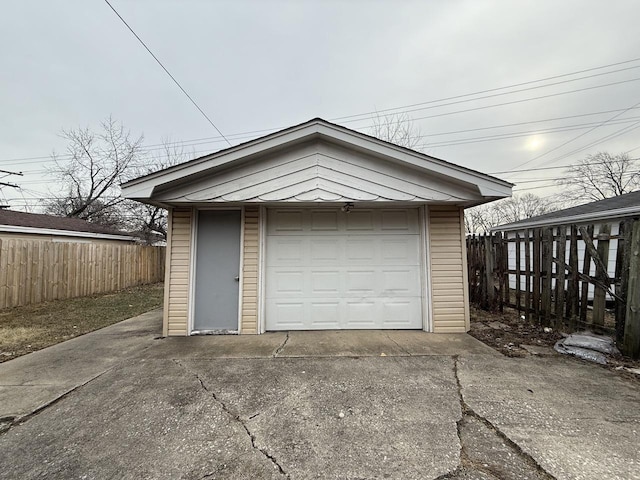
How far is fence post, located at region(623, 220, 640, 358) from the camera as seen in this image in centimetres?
370

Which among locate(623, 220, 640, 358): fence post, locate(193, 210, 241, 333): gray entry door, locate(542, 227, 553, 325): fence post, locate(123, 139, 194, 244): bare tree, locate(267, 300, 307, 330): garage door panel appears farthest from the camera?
locate(123, 139, 194, 244): bare tree

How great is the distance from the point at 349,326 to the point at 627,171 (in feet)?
95.7

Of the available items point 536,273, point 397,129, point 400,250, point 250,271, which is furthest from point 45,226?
point 536,273

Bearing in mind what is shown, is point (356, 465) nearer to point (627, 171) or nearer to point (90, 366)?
point (90, 366)

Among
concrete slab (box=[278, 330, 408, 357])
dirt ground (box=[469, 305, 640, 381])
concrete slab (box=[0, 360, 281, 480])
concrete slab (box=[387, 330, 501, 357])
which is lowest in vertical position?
concrete slab (box=[0, 360, 281, 480])

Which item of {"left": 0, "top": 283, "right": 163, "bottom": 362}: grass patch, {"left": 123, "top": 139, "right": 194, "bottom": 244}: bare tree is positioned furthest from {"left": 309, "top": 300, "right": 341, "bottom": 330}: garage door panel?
{"left": 123, "top": 139, "right": 194, "bottom": 244}: bare tree

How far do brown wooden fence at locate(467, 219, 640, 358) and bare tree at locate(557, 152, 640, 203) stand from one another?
883 inches

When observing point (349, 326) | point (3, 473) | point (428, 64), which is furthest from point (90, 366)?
point (428, 64)

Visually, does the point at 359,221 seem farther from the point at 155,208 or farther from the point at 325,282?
the point at 155,208

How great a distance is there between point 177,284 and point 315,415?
3.76 metres

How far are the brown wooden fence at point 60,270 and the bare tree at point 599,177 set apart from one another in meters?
30.1

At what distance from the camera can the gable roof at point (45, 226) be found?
36.4ft

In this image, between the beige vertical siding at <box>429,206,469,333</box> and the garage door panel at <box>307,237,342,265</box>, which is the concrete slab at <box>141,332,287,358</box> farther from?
the beige vertical siding at <box>429,206,469,333</box>

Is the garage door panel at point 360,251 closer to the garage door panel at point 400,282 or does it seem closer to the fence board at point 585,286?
the garage door panel at point 400,282
